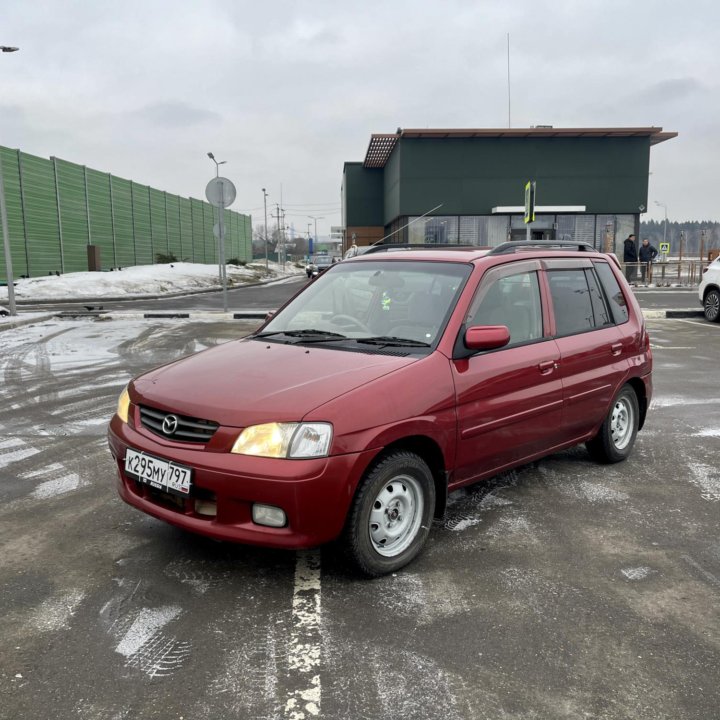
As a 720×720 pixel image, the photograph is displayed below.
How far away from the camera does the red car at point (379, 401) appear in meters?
3.05

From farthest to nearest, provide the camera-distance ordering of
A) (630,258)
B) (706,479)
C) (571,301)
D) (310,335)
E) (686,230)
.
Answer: (686,230)
(630,258)
(706,479)
(571,301)
(310,335)

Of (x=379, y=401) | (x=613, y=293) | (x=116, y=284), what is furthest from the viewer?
(x=116, y=284)

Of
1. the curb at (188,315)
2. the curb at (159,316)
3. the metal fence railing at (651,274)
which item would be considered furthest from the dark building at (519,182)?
the curb at (159,316)

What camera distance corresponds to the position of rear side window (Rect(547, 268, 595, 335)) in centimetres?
461

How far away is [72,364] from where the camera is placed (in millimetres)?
9688

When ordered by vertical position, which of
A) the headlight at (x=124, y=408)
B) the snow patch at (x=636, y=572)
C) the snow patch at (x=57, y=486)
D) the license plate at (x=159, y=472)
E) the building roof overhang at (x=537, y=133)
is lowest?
the snow patch at (x=636, y=572)

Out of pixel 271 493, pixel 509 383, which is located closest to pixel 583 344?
pixel 509 383

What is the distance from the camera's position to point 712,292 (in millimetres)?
15234

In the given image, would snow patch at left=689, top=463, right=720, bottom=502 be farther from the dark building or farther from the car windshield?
the dark building

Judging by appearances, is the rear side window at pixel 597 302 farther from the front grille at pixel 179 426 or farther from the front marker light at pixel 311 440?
the front grille at pixel 179 426

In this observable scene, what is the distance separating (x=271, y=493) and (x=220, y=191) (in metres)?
13.3

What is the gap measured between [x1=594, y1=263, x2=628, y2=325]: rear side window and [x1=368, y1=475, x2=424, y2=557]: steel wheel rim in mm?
2583

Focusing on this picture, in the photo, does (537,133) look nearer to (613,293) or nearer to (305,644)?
(613,293)

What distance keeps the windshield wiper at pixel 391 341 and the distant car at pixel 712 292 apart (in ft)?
45.0
